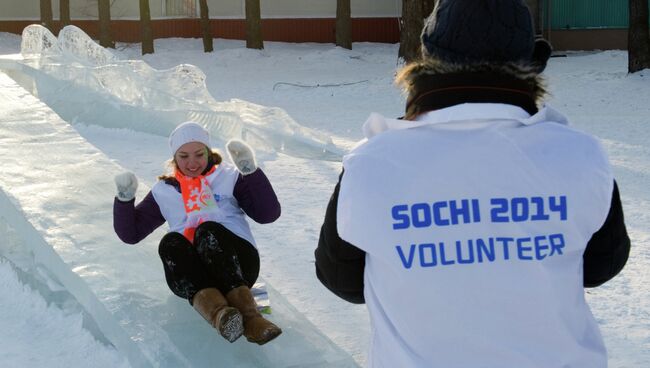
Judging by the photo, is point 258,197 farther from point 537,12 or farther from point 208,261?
point 537,12

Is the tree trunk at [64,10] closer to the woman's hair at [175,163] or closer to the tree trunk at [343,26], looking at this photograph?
the tree trunk at [343,26]

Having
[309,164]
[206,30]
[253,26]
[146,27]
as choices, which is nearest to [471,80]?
[309,164]

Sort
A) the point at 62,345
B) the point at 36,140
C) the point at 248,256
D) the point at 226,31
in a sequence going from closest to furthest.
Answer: the point at 248,256 → the point at 62,345 → the point at 36,140 → the point at 226,31

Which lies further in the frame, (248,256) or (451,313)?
(248,256)

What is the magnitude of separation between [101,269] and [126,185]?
0.60 m

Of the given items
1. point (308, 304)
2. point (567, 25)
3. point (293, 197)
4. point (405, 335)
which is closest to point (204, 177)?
point (308, 304)

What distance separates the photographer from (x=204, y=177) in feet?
13.8

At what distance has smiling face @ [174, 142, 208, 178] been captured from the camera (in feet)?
13.8

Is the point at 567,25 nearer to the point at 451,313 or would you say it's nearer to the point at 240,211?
the point at 240,211

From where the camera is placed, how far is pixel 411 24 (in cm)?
1792

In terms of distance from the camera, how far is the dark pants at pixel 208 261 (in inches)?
152

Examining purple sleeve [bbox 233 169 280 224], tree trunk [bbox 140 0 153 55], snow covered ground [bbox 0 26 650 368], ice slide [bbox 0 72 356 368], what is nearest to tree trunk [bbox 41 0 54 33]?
tree trunk [bbox 140 0 153 55]

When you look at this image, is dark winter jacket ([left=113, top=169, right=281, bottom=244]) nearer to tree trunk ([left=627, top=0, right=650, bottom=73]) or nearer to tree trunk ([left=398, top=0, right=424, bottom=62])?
tree trunk ([left=627, top=0, right=650, bottom=73])

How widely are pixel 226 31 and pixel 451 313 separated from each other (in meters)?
29.2
